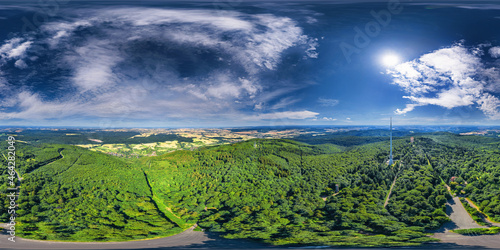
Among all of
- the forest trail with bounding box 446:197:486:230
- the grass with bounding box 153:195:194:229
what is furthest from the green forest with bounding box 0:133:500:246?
the forest trail with bounding box 446:197:486:230

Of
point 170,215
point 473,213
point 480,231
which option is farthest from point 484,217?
point 170,215

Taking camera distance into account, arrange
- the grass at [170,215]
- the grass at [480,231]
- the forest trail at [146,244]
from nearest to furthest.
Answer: the forest trail at [146,244] → the grass at [480,231] → the grass at [170,215]

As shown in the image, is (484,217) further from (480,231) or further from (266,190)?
(266,190)

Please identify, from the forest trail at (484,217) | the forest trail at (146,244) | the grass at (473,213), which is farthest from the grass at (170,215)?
the forest trail at (484,217)

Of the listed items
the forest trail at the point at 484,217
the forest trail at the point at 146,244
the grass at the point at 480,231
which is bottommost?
the forest trail at the point at 146,244

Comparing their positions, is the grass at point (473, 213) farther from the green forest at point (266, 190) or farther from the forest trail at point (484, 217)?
the green forest at point (266, 190)

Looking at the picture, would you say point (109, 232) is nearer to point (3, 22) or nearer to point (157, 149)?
point (157, 149)

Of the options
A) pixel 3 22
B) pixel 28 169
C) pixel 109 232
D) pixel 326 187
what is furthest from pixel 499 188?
pixel 3 22

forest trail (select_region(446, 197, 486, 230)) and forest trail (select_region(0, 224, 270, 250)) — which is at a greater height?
forest trail (select_region(446, 197, 486, 230))

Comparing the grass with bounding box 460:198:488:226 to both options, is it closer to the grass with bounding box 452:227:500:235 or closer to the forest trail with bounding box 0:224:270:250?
the grass with bounding box 452:227:500:235
